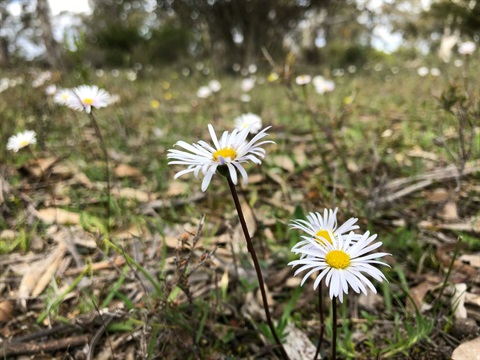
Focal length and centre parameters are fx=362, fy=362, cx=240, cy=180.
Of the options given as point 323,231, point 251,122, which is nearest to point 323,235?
point 323,231

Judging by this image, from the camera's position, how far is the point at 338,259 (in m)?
0.84

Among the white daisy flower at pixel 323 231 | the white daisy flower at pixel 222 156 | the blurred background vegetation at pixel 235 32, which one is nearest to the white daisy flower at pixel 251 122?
the white daisy flower at pixel 222 156

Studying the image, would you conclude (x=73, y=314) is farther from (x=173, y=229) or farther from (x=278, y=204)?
(x=278, y=204)

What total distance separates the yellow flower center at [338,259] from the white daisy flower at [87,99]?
1242 mm

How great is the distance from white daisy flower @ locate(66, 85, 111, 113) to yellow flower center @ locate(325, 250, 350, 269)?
1242 millimetres

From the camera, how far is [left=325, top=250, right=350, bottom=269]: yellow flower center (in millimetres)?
831

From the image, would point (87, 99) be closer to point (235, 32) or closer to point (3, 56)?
point (235, 32)

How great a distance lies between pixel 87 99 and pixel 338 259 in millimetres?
1448

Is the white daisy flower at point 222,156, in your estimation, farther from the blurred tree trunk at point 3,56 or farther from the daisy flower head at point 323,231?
the blurred tree trunk at point 3,56

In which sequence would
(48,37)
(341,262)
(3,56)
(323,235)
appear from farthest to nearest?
(3,56), (48,37), (323,235), (341,262)

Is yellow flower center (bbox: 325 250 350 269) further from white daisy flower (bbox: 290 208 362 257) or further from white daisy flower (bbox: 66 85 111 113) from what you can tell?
white daisy flower (bbox: 66 85 111 113)

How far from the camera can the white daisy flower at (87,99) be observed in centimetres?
163

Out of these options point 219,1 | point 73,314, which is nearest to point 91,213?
point 73,314

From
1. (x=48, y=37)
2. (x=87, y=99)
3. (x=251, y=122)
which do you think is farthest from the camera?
(x=48, y=37)
